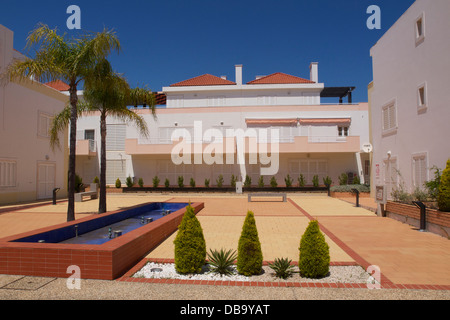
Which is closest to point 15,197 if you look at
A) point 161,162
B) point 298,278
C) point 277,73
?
point 161,162

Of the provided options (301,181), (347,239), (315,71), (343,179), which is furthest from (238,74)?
(347,239)

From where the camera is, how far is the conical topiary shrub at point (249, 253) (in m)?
5.58

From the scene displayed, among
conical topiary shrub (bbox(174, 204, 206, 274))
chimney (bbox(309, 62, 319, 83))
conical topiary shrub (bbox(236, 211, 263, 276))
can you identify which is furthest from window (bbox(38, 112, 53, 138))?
chimney (bbox(309, 62, 319, 83))

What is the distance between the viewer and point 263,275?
5.65 meters

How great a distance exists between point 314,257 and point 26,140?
61.4ft

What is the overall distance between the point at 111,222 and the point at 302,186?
17532mm

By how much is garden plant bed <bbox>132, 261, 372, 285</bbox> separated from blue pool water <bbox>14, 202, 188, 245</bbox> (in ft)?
9.46

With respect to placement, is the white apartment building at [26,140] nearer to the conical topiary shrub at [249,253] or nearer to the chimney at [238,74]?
the conical topiary shrub at [249,253]

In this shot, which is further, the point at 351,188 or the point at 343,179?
the point at 343,179

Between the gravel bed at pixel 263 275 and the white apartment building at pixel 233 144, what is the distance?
19.3m

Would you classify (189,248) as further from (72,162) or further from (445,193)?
(445,193)

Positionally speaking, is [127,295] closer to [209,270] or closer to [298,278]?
[209,270]

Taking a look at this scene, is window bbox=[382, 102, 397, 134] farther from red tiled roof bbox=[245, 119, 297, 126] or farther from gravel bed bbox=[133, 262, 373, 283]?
red tiled roof bbox=[245, 119, 297, 126]
